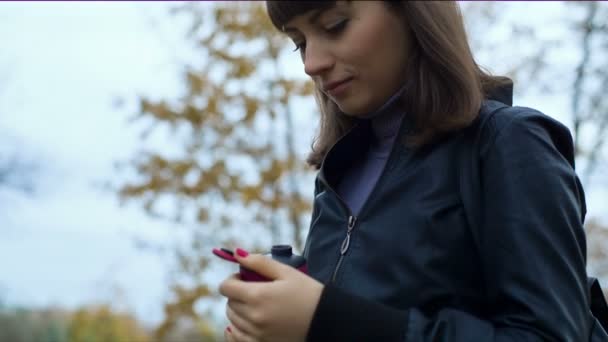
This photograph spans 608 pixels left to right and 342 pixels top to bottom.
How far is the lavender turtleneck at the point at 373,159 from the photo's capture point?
56.6 inches

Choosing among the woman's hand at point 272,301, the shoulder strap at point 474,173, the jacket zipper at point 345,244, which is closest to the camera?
the woman's hand at point 272,301

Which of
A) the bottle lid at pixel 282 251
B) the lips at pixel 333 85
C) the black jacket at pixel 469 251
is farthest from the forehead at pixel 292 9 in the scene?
the bottle lid at pixel 282 251

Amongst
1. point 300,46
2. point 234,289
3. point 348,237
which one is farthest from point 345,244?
point 300,46

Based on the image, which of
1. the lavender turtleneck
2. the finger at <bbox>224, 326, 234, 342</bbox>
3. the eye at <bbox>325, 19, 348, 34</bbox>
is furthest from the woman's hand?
the eye at <bbox>325, 19, 348, 34</bbox>

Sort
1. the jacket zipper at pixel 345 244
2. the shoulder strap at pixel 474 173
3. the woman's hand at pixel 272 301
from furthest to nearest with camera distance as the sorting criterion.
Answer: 1. the jacket zipper at pixel 345 244
2. the shoulder strap at pixel 474 173
3. the woman's hand at pixel 272 301

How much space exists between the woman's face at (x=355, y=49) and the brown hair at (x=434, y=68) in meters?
0.02

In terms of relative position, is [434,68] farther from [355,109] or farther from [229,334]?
[229,334]

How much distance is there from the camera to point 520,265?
3.85 ft

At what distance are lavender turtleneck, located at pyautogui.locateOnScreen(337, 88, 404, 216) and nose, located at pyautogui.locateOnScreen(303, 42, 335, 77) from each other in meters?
0.14

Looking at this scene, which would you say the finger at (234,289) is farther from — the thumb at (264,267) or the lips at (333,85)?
the lips at (333,85)

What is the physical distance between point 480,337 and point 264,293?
32 cm

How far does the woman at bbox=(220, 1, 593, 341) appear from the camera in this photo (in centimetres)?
116

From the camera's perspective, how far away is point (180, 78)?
9.41 m

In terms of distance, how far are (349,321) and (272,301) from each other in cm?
12
